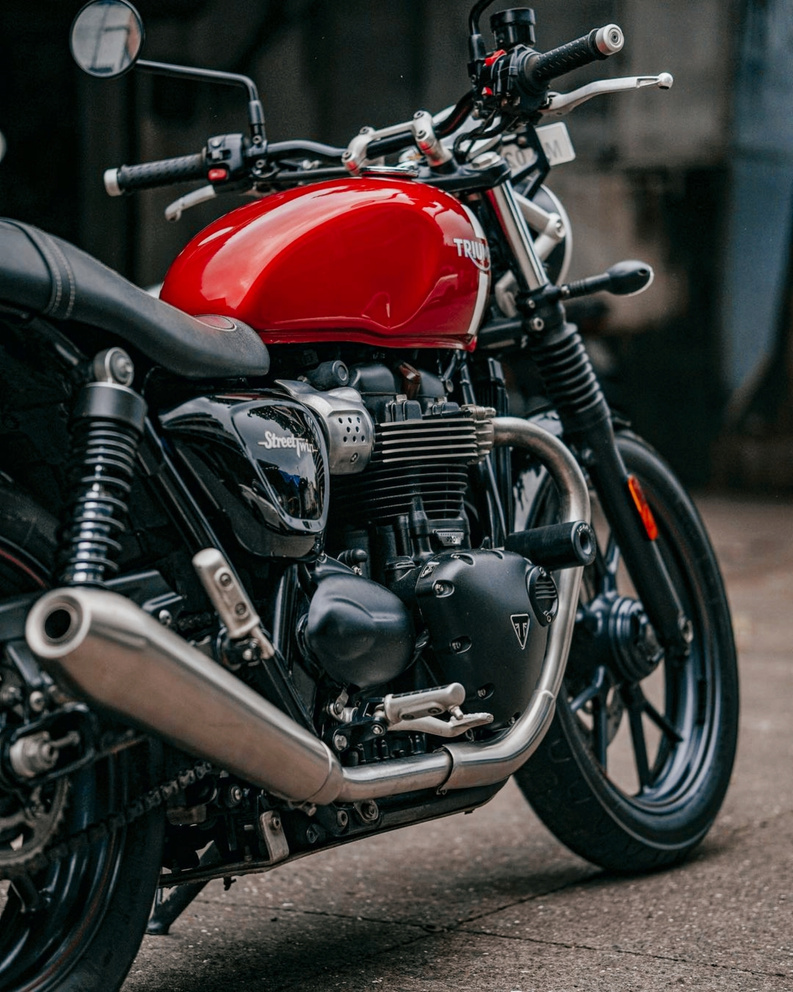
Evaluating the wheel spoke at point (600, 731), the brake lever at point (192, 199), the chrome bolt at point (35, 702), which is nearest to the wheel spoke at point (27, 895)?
the chrome bolt at point (35, 702)

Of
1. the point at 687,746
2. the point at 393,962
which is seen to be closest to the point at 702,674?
the point at 687,746

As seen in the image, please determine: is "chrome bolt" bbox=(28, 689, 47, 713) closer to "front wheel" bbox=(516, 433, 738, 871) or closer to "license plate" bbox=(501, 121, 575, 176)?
"front wheel" bbox=(516, 433, 738, 871)

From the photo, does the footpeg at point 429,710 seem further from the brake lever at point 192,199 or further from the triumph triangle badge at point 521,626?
the brake lever at point 192,199

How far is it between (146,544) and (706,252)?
8556mm

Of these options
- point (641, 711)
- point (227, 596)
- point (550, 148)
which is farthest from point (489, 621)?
point (550, 148)

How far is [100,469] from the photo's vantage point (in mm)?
1985

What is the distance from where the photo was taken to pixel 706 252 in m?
10.2

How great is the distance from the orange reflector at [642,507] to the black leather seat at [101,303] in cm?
123

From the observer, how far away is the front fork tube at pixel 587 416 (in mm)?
3102

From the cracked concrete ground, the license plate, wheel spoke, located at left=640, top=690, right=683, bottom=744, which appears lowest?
the cracked concrete ground

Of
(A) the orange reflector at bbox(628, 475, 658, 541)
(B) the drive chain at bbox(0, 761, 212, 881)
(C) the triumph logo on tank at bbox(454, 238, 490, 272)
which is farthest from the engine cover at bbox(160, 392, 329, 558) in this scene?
(A) the orange reflector at bbox(628, 475, 658, 541)

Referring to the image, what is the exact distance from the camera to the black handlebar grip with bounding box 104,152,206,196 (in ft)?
10.3

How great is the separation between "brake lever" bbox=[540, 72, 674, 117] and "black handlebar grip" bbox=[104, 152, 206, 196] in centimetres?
73

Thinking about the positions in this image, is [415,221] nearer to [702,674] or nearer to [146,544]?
[146,544]
